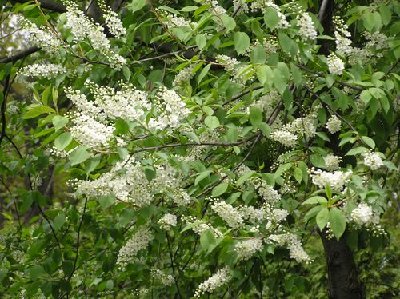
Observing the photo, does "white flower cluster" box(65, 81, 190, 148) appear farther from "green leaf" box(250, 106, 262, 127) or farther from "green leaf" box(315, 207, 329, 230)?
"green leaf" box(315, 207, 329, 230)

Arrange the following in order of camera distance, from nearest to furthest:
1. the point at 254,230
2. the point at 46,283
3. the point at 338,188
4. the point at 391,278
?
1. the point at 338,188
2. the point at 254,230
3. the point at 46,283
4. the point at 391,278

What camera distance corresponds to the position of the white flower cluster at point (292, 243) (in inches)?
117

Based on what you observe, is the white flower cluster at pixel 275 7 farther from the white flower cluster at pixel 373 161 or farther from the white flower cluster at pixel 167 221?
the white flower cluster at pixel 167 221

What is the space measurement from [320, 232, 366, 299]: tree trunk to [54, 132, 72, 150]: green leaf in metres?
2.86

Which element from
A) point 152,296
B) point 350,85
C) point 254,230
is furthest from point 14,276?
point 350,85

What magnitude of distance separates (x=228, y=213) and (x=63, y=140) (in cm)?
82

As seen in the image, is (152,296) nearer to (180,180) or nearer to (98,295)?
(98,295)

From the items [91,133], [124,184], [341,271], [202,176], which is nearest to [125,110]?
[91,133]

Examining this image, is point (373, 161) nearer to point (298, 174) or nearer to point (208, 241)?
point (298, 174)

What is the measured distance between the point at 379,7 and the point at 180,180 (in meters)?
1.43

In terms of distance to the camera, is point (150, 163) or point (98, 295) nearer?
point (150, 163)

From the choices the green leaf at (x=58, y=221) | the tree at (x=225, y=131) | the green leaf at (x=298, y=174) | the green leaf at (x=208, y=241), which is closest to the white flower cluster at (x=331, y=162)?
the tree at (x=225, y=131)

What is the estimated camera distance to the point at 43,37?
11.1 feet

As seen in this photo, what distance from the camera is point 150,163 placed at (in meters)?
2.72
